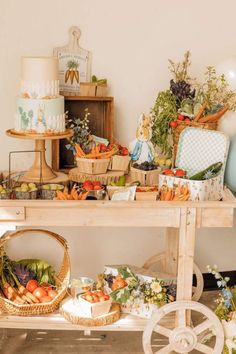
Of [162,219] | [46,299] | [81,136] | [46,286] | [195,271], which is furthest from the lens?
[195,271]

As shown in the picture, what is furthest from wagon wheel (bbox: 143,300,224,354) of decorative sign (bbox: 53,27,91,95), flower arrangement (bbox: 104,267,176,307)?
decorative sign (bbox: 53,27,91,95)

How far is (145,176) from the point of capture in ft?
8.87

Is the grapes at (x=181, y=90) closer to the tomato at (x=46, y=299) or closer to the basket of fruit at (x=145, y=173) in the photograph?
the basket of fruit at (x=145, y=173)

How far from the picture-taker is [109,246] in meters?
3.43

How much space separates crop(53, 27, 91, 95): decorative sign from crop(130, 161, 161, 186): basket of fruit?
596 mm

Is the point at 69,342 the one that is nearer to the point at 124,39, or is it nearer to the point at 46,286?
the point at 46,286

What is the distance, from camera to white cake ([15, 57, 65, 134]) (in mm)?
2666

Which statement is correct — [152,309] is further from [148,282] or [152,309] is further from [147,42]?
[147,42]

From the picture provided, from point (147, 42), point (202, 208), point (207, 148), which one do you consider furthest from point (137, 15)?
point (202, 208)

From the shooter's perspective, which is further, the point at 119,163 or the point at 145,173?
the point at 119,163

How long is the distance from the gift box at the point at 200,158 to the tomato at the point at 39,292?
707 millimetres

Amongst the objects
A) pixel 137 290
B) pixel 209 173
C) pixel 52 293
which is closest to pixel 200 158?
pixel 209 173

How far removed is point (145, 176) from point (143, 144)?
18 centimetres

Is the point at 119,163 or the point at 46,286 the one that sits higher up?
the point at 119,163
